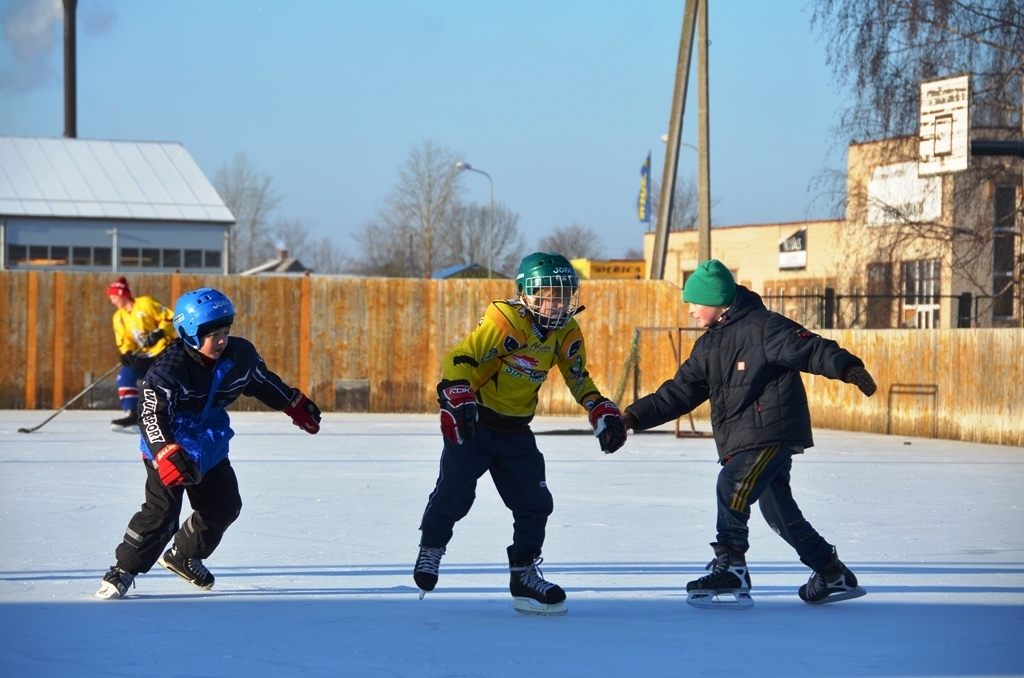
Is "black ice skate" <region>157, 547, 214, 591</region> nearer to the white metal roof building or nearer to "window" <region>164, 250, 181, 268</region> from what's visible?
the white metal roof building

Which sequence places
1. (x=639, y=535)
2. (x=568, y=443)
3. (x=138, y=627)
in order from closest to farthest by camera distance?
(x=138, y=627), (x=639, y=535), (x=568, y=443)

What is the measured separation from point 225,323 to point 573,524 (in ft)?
9.94

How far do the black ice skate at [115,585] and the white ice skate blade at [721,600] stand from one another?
2.37 m

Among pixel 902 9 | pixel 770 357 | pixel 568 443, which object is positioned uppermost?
pixel 902 9

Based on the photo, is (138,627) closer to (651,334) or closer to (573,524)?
(573,524)

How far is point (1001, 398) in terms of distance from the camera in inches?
568

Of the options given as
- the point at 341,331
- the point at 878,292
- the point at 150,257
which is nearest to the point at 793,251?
the point at 150,257

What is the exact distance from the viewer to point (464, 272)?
183 feet

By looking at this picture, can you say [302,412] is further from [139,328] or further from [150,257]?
[150,257]

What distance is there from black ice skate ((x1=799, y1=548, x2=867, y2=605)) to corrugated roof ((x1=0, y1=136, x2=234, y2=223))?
122ft

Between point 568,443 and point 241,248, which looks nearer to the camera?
point 568,443

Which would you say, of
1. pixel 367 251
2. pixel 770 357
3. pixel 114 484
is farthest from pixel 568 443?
pixel 367 251

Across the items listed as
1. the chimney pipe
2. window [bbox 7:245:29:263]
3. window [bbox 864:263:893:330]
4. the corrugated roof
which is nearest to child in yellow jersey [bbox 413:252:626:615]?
window [bbox 864:263:893:330]

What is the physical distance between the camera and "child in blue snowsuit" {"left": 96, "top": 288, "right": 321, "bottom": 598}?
17.2ft
